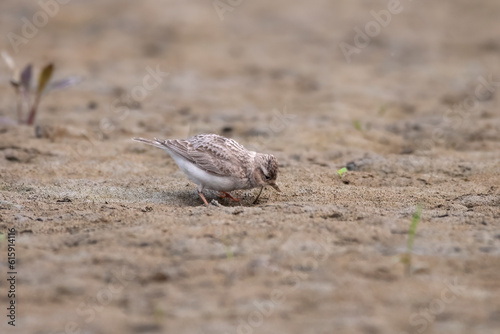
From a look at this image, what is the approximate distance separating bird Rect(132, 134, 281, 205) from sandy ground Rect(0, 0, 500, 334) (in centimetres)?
28

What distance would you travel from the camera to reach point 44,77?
8383mm

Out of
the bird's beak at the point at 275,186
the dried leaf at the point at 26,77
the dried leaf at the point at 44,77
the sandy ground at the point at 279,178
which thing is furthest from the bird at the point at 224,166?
the dried leaf at the point at 26,77

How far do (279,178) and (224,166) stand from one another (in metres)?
0.92

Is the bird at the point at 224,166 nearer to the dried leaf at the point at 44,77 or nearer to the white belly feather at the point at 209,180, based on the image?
the white belly feather at the point at 209,180

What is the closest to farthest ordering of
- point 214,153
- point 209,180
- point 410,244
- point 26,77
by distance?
point 410,244 < point 209,180 < point 214,153 < point 26,77

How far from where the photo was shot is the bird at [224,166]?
6070 mm

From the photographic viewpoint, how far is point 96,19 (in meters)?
14.7

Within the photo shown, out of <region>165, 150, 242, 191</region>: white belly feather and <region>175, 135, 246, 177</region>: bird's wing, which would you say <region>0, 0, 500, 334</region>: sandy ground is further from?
<region>175, 135, 246, 177</region>: bird's wing

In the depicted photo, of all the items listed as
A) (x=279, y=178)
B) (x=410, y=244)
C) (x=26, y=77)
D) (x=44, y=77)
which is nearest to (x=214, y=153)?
(x=279, y=178)

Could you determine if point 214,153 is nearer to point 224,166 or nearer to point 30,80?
point 224,166

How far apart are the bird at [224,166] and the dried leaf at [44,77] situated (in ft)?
9.17

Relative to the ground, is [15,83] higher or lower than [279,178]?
higher

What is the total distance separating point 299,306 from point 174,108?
658 cm

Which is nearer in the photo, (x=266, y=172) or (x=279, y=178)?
(x=266, y=172)
